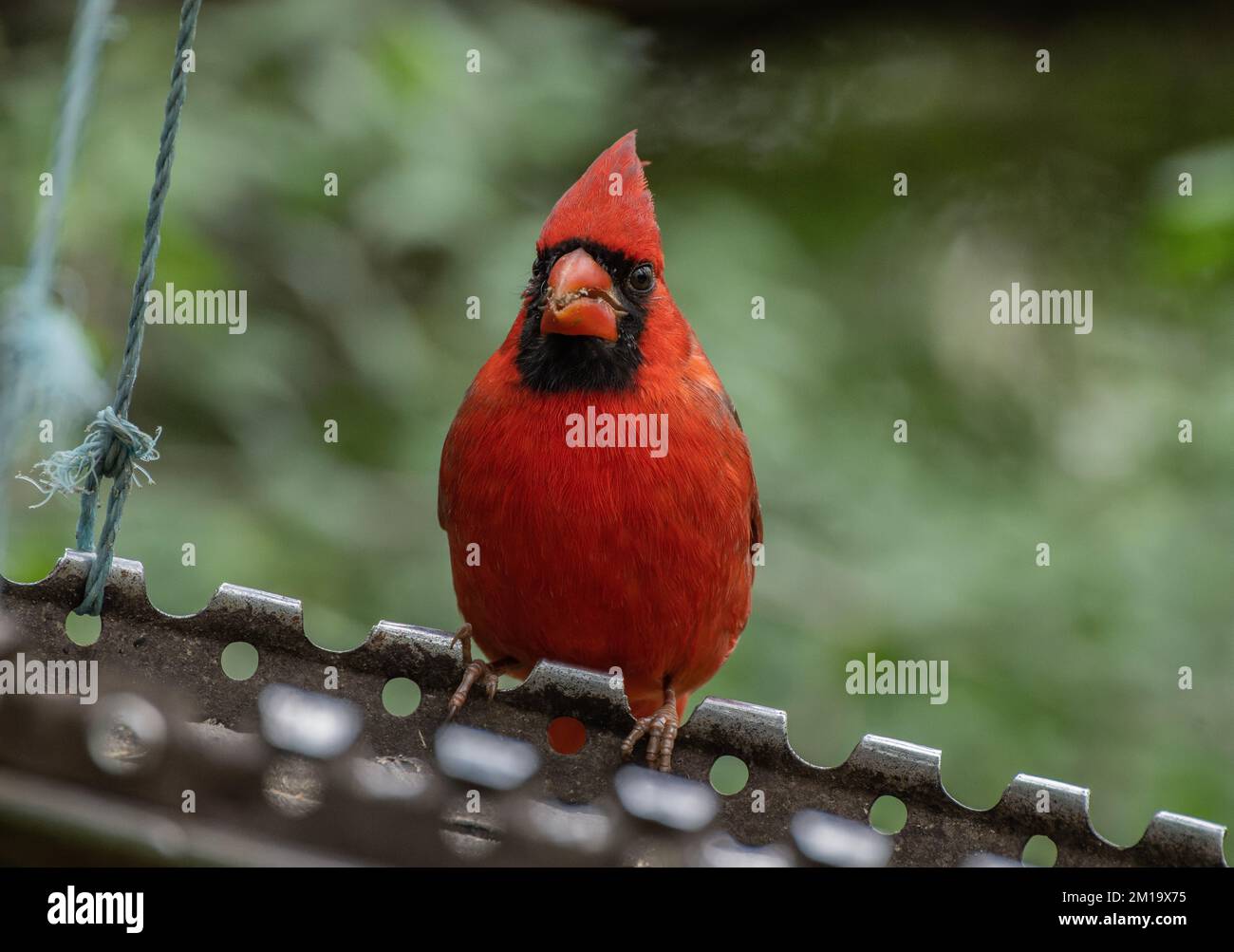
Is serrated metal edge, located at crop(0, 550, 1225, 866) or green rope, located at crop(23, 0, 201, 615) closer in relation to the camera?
serrated metal edge, located at crop(0, 550, 1225, 866)

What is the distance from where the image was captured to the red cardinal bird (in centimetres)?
222

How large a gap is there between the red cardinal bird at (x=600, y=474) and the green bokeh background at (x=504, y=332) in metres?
0.76

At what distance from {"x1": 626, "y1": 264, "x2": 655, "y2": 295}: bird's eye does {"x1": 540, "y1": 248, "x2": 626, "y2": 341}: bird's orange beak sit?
0.26 ft

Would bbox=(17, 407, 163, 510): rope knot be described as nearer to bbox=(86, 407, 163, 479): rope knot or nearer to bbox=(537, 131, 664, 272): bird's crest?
bbox=(86, 407, 163, 479): rope knot

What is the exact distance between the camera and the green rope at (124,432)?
161 cm

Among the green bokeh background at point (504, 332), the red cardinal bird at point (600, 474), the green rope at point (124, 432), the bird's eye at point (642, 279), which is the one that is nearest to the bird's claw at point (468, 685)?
the green rope at point (124, 432)

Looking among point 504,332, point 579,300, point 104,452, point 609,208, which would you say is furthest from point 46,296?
point 504,332

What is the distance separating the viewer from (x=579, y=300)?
87.7 inches

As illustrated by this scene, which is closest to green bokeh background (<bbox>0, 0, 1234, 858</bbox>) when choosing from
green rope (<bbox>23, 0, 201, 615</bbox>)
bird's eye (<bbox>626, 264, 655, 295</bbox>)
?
bird's eye (<bbox>626, 264, 655, 295</bbox>)

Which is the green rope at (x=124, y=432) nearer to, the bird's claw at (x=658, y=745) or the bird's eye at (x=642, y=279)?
the bird's claw at (x=658, y=745)

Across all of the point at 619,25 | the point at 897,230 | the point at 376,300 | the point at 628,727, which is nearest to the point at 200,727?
the point at 628,727

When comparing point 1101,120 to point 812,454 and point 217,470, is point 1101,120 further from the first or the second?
point 217,470

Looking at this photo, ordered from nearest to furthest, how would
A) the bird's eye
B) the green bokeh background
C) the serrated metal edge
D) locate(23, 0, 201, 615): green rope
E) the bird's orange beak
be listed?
1. the serrated metal edge
2. locate(23, 0, 201, 615): green rope
3. the bird's orange beak
4. the bird's eye
5. the green bokeh background

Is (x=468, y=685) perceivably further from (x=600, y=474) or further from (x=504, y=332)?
(x=504, y=332)
